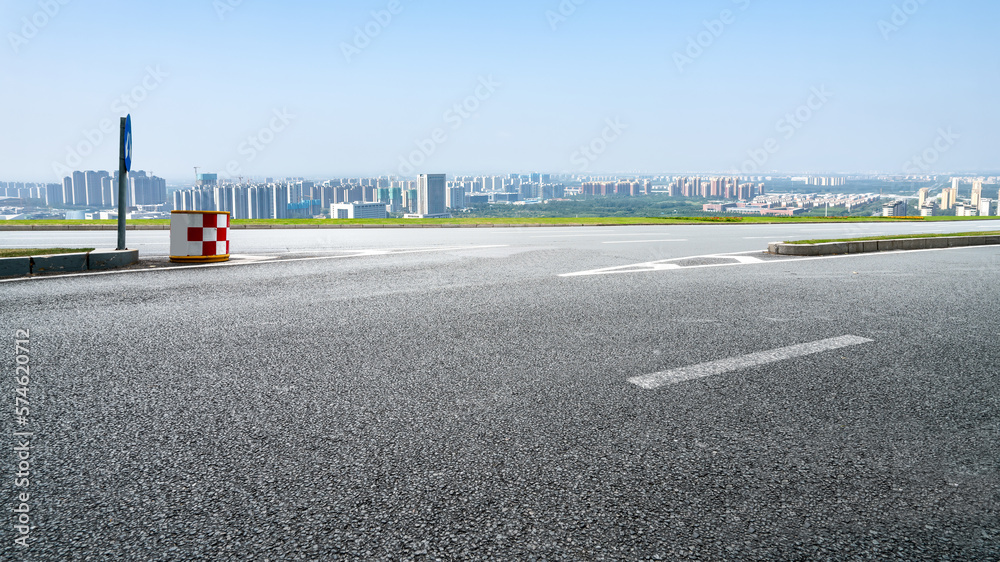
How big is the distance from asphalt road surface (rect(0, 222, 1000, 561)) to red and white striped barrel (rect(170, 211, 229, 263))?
3.87 m

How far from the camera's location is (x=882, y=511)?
8.13ft

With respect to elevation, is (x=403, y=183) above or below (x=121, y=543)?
above

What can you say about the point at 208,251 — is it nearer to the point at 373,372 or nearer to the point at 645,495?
the point at 373,372

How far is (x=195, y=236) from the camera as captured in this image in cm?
1084

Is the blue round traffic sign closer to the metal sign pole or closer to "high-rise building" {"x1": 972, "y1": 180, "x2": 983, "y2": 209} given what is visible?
the metal sign pole

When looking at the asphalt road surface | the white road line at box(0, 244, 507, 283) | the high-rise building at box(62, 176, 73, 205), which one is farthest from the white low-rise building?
the asphalt road surface

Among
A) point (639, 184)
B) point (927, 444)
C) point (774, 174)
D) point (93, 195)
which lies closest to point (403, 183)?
point (93, 195)

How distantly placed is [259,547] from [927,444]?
9.87 feet

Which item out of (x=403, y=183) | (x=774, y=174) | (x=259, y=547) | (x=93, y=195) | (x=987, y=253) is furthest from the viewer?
(x=774, y=174)

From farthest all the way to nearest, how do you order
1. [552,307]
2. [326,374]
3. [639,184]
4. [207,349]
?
[639,184], [552,307], [207,349], [326,374]

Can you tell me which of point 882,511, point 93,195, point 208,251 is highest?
point 93,195

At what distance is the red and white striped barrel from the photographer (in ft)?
35.2

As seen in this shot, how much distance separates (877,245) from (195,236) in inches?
524

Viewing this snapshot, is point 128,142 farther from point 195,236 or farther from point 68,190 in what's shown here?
point 68,190
